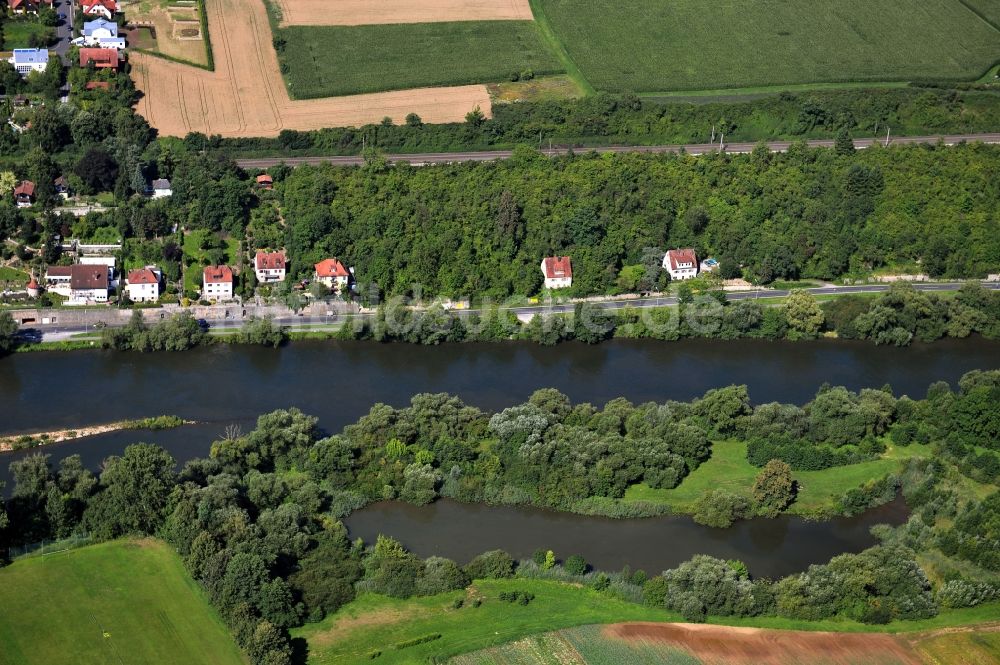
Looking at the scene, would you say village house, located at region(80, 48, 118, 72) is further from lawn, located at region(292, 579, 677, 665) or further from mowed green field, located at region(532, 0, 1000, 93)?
lawn, located at region(292, 579, 677, 665)

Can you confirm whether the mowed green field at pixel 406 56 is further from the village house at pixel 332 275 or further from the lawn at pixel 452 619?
the lawn at pixel 452 619

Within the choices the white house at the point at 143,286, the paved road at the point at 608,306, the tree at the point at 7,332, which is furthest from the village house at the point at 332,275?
the tree at the point at 7,332

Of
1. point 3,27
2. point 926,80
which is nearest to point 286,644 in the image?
point 3,27

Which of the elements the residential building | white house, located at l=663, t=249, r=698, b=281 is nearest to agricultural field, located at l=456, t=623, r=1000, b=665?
white house, located at l=663, t=249, r=698, b=281

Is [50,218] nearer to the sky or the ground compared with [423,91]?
nearer to the ground

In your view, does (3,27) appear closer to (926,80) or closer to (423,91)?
(423,91)
